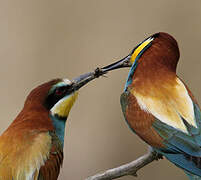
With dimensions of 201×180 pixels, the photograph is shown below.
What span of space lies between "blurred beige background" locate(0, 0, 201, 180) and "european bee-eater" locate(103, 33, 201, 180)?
3.86 ft

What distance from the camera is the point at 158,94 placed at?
2.03 meters

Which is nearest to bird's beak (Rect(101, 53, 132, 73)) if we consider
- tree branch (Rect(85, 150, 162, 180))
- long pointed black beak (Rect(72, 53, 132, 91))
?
long pointed black beak (Rect(72, 53, 132, 91))

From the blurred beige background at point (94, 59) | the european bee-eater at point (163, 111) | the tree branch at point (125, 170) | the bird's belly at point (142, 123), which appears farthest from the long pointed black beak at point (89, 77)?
the blurred beige background at point (94, 59)

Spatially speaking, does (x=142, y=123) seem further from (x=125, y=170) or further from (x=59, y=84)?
(x=59, y=84)

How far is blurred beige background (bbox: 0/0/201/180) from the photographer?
343 cm

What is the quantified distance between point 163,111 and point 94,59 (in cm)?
154

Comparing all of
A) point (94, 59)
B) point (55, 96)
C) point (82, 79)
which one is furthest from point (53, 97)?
point (94, 59)

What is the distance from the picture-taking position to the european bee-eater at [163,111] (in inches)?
75.4

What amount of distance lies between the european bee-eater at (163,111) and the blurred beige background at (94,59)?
1.18 m

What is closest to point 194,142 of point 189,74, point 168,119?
point 168,119

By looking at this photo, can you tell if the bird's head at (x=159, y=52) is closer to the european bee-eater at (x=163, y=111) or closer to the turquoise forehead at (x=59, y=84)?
the european bee-eater at (x=163, y=111)

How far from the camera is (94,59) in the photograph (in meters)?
3.48

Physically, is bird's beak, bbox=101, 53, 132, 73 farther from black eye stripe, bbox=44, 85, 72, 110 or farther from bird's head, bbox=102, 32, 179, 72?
black eye stripe, bbox=44, 85, 72, 110

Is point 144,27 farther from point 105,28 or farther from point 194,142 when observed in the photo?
point 194,142
